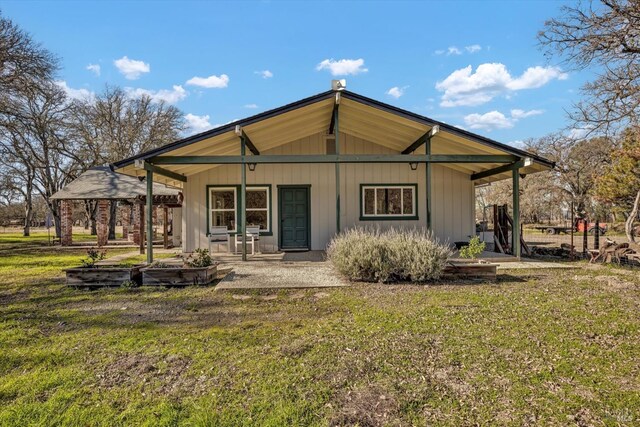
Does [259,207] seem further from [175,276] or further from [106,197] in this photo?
[106,197]

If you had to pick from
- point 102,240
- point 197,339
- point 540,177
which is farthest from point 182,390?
point 540,177

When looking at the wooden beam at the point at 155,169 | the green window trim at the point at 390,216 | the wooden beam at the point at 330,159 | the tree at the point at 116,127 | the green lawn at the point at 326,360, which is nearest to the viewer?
the green lawn at the point at 326,360

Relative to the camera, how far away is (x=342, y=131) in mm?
11125

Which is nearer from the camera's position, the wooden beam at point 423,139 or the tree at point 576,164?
the wooden beam at point 423,139

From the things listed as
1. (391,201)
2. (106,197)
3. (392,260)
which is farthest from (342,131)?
(106,197)

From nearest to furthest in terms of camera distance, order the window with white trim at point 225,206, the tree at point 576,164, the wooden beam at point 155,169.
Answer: the wooden beam at point 155,169, the window with white trim at point 225,206, the tree at point 576,164

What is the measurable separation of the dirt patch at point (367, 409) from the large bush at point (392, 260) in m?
3.75

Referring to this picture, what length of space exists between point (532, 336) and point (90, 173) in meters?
19.3

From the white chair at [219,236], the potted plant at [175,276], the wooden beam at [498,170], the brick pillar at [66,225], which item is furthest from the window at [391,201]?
the brick pillar at [66,225]

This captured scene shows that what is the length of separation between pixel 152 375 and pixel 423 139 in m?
8.05

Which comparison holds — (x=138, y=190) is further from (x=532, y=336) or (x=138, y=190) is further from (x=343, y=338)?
(x=532, y=336)

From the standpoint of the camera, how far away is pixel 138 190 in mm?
16062

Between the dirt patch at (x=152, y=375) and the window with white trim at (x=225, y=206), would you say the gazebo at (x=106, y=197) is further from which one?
the dirt patch at (x=152, y=375)

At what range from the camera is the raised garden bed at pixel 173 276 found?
252 inches
